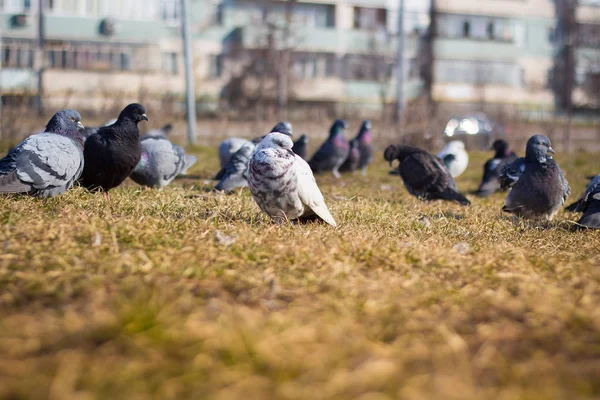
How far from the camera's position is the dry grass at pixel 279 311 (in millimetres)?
2219

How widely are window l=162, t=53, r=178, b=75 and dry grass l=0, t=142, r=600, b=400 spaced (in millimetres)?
28736

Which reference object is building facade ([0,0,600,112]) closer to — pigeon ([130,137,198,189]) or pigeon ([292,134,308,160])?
pigeon ([292,134,308,160])

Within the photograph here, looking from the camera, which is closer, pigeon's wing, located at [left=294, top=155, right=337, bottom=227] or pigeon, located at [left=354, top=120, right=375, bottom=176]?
pigeon's wing, located at [left=294, top=155, right=337, bottom=227]

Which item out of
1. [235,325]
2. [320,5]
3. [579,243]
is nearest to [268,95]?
[320,5]

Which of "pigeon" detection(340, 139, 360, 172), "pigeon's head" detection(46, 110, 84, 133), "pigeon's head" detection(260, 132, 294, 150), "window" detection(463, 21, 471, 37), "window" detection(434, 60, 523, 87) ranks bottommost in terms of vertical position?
"pigeon" detection(340, 139, 360, 172)

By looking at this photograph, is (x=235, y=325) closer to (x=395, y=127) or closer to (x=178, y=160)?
(x=178, y=160)

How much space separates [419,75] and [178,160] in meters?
31.3

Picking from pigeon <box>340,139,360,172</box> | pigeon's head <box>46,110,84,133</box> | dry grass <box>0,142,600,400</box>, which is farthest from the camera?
pigeon <box>340,139,360,172</box>

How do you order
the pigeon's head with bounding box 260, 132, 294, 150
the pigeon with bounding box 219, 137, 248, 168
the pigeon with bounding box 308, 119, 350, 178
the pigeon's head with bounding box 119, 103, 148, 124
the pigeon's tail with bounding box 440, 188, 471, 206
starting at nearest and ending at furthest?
1. the pigeon's head with bounding box 260, 132, 294, 150
2. the pigeon's head with bounding box 119, 103, 148, 124
3. the pigeon's tail with bounding box 440, 188, 471, 206
4. the pigeon with bounding box 219, 137, 248, 168
5. the pigeon with bounding box 308, 119, 350, 178

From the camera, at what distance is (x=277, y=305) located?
2.95 m

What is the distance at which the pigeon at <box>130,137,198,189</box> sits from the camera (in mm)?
7668

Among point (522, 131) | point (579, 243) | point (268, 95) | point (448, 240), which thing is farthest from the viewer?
point (268, 95)

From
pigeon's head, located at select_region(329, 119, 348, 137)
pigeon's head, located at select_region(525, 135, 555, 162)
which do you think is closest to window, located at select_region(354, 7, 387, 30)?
pigeon's head, located at select_region(329, 119, 348, 137)

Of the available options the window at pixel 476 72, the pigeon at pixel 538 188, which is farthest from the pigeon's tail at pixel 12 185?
the window at pixel 476 72
